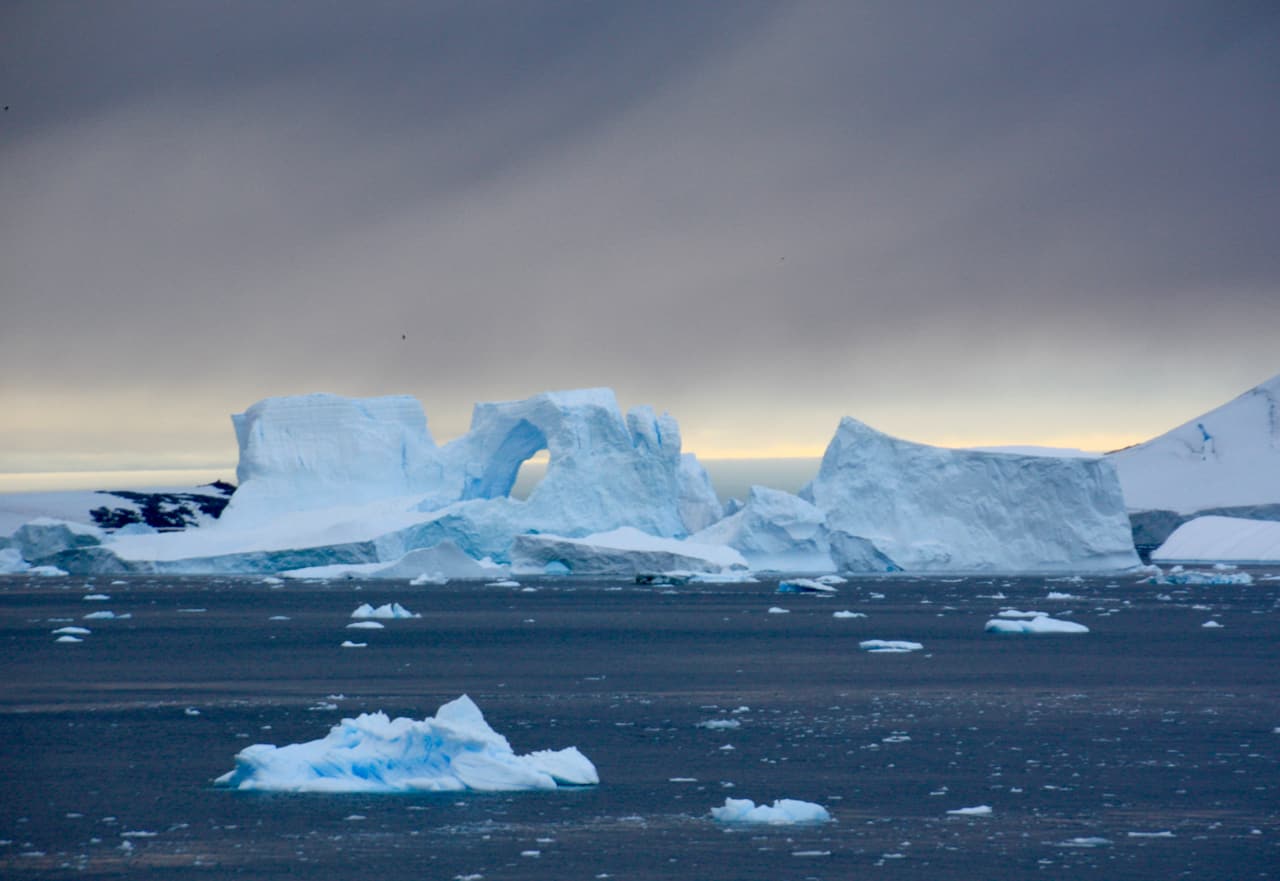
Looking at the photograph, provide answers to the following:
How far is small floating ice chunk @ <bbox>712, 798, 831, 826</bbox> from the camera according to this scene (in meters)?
8.99

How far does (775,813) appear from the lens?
9031mm

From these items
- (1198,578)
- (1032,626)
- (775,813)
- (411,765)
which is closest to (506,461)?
(1198,578)

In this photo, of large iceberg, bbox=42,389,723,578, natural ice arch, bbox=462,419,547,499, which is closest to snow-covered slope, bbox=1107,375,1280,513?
large iceberg, bbox=42,389,723,578

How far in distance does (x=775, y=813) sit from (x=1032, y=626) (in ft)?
53.3

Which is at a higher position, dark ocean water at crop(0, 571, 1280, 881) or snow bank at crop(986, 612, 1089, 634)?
snow bank at crop(986, 612, 1089, 634)

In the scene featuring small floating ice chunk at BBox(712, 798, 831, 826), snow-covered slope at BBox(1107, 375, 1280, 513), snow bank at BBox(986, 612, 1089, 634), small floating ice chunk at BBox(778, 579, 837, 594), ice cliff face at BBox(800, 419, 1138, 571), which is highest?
snow-covered slope at BBox(1107, 375, 1280, 513)

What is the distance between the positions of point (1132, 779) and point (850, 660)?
32.2 ft

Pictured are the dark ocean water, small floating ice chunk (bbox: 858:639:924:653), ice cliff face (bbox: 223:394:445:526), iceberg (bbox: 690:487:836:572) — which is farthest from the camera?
ice cliff face (bbox: 223:394:445:526)

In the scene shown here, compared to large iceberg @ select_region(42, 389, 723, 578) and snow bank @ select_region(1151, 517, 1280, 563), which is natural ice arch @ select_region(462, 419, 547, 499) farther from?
snow bank @ select_region(1151, 517, 1280, 563)

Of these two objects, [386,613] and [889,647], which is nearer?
[889,647]

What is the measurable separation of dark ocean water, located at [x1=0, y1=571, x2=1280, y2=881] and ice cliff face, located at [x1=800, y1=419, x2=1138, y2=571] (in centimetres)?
1286

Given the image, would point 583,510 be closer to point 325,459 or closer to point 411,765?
point 325,459

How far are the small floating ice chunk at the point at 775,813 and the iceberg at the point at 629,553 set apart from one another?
98.8 feet

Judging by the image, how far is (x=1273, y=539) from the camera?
52.2 meters
